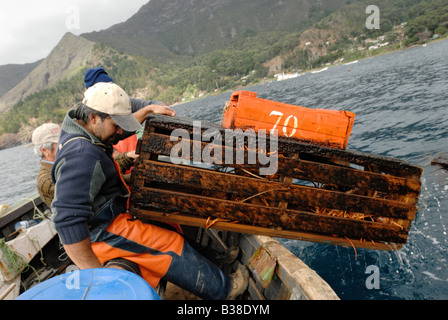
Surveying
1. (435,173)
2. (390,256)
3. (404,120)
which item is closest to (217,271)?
(390,256)

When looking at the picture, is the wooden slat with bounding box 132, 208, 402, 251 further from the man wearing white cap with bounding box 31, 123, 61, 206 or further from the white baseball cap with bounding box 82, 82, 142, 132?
the man wearing white cap with bounding box 31, 123, 61, 206

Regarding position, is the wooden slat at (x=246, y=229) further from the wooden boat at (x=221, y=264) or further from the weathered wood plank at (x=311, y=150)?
the weathered wood plank at (x=311, y=150)

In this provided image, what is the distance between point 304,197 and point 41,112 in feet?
555

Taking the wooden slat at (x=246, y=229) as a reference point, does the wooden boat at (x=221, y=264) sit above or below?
below

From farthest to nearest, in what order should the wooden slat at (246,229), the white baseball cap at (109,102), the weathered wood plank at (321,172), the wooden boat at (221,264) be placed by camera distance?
the wooden slat at (246,229) < the weathered wood plank at (321,172) < the wooden boat at (221,264) < the white baseball cap at (109,102)

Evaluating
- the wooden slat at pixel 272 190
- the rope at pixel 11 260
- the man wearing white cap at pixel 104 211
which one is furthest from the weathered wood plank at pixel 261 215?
the rope at pixel 11 260

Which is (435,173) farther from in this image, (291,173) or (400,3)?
(400,3)

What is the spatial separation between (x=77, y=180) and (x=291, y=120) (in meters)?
2.34

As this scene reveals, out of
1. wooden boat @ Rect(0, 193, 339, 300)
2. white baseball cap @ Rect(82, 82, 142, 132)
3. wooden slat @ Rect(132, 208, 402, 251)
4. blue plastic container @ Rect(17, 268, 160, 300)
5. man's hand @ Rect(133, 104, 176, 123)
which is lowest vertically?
wooden boat @ Rect(0, 193, 339, 300)

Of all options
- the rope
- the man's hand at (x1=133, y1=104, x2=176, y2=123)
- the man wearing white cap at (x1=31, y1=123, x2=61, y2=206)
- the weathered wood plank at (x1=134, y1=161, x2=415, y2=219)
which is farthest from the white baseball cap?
the rope

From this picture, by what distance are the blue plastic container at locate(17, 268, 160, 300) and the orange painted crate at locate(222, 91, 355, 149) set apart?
1.92 meters

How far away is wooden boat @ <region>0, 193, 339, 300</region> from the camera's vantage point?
8.08 ft

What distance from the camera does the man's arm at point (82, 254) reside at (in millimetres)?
2170

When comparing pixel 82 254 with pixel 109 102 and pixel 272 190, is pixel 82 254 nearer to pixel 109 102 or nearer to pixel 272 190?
pixel 109 102
